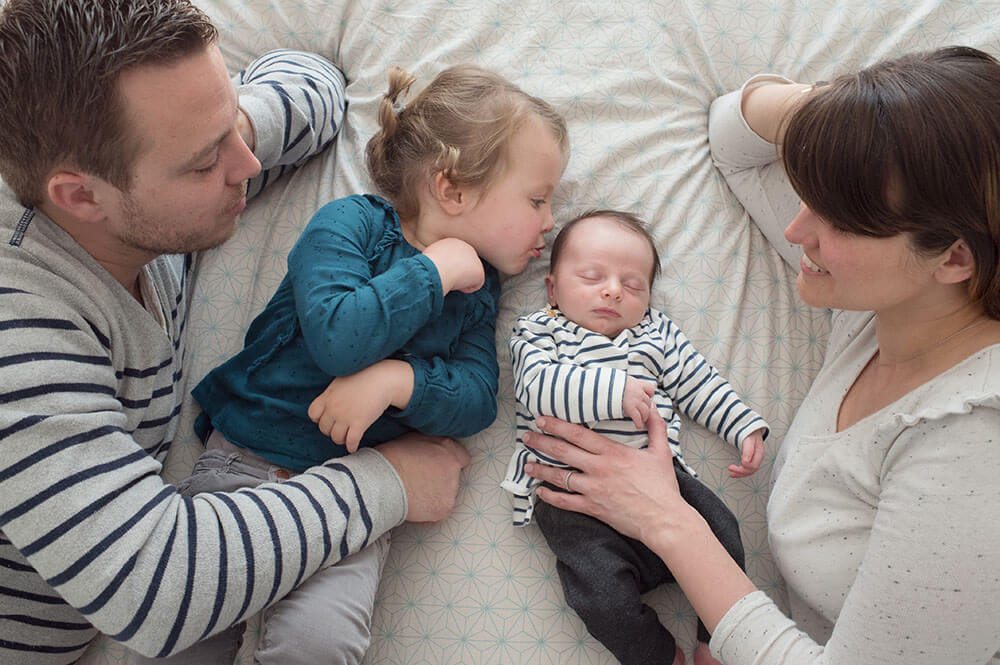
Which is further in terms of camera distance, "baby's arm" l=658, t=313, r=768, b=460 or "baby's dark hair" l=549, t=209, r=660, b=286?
"baby's dark hair" l=549, t=209, r=660, b=286

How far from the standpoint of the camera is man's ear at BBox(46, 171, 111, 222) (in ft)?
3.38

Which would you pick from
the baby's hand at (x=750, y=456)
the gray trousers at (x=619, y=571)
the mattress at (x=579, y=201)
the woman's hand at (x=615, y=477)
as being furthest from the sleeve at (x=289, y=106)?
the baby's hand at (x=750, y=456)

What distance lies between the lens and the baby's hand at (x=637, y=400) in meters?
1.28

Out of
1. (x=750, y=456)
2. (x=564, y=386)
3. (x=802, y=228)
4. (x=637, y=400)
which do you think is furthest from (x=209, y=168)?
(x=750, y=456)

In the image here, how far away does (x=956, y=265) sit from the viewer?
946mm

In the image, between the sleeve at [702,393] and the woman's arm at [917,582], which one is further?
the sleeve at [702,393]

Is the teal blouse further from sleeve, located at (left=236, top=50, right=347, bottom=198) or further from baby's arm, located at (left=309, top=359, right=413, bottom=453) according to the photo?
sleeve, located at (left=236, top=50, right=347, bottom=198)

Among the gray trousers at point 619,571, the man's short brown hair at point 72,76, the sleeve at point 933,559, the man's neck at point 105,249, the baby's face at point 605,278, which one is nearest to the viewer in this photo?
the sleeve at point 933,559

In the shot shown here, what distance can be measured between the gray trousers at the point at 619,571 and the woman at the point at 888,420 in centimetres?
5

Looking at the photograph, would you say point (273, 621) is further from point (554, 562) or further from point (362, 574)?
point (554, 562)

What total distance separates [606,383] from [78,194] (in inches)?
33.3

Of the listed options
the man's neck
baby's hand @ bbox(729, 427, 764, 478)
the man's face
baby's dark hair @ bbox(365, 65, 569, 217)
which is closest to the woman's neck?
baby's hand @ bbox(729, 427, 764, 478)

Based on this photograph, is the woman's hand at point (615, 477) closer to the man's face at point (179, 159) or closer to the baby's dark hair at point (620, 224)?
the baby's dark hair at point (620, 224)

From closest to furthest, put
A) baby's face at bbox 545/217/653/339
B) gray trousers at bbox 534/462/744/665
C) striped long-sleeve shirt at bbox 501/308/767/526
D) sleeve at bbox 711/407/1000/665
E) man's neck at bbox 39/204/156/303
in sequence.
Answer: sleeve at bbox 711/407/1000/665 < man's neck at bbox 39/204/156/303 < gray trousers at bbox 534/462/744/665 < striped long-sleeve shirt at bbox 501/308/767/526 < baby's face at bbox 545/217/653/339
